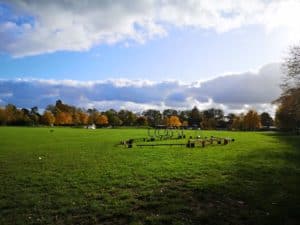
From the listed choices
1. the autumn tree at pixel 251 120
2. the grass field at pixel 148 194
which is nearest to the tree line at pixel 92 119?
the autumn tree at pixel 251 120


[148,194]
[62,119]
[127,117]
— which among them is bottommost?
[148,194]

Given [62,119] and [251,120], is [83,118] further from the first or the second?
[251,120]

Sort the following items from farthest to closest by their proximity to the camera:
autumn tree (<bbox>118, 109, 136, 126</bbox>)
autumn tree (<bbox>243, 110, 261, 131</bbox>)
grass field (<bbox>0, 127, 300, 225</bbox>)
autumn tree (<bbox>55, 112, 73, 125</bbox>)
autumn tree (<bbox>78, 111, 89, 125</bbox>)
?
autumn tree (<bbox>78, 111, 89, 125</bbox>) → autumn tree (<bbox>118, 109, 136, 126</bbox>) → autumn tree (<bbox>55, 112, 73, 125</bbox>) → autumn tree (<bbox>243, 110, 261, 131</bbox>) → grass field (<bbox>0, 127, 300, 225</bbox>)

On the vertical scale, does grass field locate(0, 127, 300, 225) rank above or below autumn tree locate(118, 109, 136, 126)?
below

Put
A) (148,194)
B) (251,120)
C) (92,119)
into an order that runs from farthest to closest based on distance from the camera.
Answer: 1. (92,119)
2. (251,120)
3. (148,194)

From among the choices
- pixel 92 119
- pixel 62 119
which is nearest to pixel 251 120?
pixel 92 119

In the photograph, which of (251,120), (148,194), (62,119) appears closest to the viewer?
(148,194)

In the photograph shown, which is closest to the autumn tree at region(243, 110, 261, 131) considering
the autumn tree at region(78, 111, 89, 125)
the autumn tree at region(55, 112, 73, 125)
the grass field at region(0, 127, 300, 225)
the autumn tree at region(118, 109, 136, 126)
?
the autumn tree at region(118, 109, 136, 126)

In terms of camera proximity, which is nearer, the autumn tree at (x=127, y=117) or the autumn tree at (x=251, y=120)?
the autumn tree at (x=251, y=120)

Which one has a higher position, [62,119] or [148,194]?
[62,119]

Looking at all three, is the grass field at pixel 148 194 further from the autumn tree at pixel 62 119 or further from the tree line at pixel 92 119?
the autumn tree at pixel 62 119

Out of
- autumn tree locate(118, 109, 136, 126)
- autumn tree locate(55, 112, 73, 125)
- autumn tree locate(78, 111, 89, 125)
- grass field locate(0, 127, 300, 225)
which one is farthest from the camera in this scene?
autumn tree locate(78, 111, 89, 125)

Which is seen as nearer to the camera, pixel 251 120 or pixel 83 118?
pixel 251 120

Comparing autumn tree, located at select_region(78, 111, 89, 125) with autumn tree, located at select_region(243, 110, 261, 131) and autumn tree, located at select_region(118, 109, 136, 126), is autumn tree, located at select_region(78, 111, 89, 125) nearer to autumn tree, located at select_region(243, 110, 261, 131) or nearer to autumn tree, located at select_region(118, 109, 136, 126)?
autumn tree, located at select_region(118, 109, 136, 126)
